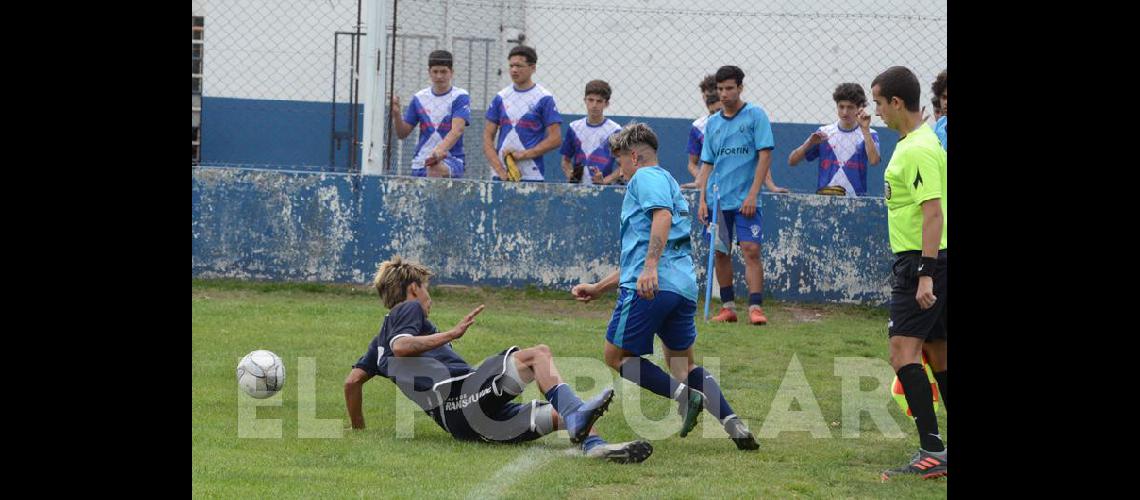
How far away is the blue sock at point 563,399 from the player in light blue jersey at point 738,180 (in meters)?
4.56

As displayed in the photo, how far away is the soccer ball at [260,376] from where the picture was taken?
6.98m

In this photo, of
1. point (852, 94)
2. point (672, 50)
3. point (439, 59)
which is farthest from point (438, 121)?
point (672, 50)

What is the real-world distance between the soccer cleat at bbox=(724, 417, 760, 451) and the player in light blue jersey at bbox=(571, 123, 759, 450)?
7cm

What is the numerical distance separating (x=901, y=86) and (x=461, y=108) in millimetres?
6722

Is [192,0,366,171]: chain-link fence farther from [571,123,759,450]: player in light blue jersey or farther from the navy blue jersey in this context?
[571,123,759,450]: player in light blue jersey

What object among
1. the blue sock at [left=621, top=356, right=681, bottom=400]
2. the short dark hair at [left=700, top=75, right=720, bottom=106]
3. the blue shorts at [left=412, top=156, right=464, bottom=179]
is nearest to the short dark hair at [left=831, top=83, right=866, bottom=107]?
the short dark hair at [left=700, top=75, right=720, bottom=106]

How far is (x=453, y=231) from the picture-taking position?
11.7 m

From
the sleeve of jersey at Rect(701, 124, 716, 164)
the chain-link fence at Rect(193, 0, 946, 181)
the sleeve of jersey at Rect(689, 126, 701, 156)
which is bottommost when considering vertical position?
the sleeve of jersey at Rect(701, 124, 716, 164)

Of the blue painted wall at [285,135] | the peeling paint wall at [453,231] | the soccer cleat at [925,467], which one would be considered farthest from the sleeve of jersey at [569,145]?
the soccer cleat at [925,467]

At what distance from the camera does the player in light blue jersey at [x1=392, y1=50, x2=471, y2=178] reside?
11.8 metres

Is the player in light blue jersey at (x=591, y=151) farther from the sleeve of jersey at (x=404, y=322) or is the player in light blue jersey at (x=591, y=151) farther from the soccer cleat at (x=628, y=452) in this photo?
the soccer cleat at (x=628, y=452)

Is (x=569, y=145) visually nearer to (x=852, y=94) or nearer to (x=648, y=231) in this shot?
(x=852, y=94)
